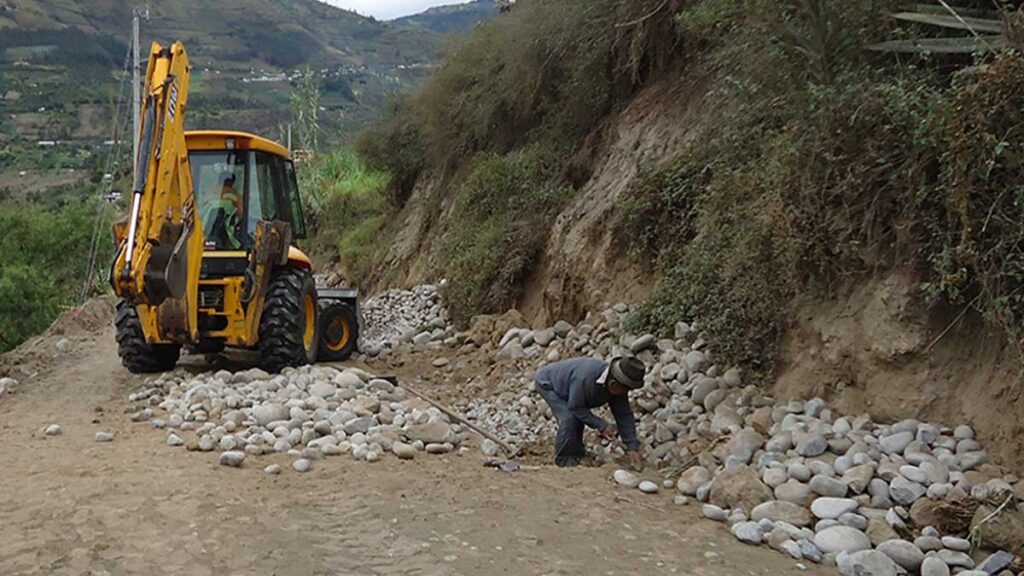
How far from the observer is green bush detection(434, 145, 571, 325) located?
12492mm

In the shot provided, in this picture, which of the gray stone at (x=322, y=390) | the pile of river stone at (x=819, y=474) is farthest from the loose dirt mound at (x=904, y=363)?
the gray stone at (x=322, y=390)

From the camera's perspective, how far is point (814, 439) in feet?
19.6

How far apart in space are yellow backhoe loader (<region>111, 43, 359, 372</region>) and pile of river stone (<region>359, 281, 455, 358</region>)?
2087 millimetres

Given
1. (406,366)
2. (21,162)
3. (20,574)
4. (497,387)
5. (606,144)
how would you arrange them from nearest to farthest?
(20,574)
(497,387)
(406,366)
(606,144)
(21,162)

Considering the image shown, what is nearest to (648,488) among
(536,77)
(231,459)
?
(231,459)

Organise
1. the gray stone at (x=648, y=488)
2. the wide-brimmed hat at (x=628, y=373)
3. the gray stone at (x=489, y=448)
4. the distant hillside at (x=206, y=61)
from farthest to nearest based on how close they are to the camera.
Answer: the distant hillside at (x=206, y=61), the gray stone at (x=489, y=448), the wide-brimmed hat at (x=628, y=373), the gray stone at (x=648, y=488)

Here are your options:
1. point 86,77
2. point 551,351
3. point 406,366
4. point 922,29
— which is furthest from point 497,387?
point 86,77

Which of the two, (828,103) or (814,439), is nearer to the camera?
(814,439)

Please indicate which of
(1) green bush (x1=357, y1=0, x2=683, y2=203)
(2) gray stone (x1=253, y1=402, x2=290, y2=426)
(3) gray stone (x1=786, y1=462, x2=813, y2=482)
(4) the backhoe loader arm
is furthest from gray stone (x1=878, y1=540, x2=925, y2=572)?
(1) green bush (x1=357, y1=0, x2=683, y2=203)

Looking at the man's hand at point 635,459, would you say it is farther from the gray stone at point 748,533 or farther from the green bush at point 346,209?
the green bush at point 346,209

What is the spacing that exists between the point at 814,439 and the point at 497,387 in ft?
13.9

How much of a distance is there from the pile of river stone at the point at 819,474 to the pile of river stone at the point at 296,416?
100cm

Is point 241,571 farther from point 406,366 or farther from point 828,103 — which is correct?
point 406,366

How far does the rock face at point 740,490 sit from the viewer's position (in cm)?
558
